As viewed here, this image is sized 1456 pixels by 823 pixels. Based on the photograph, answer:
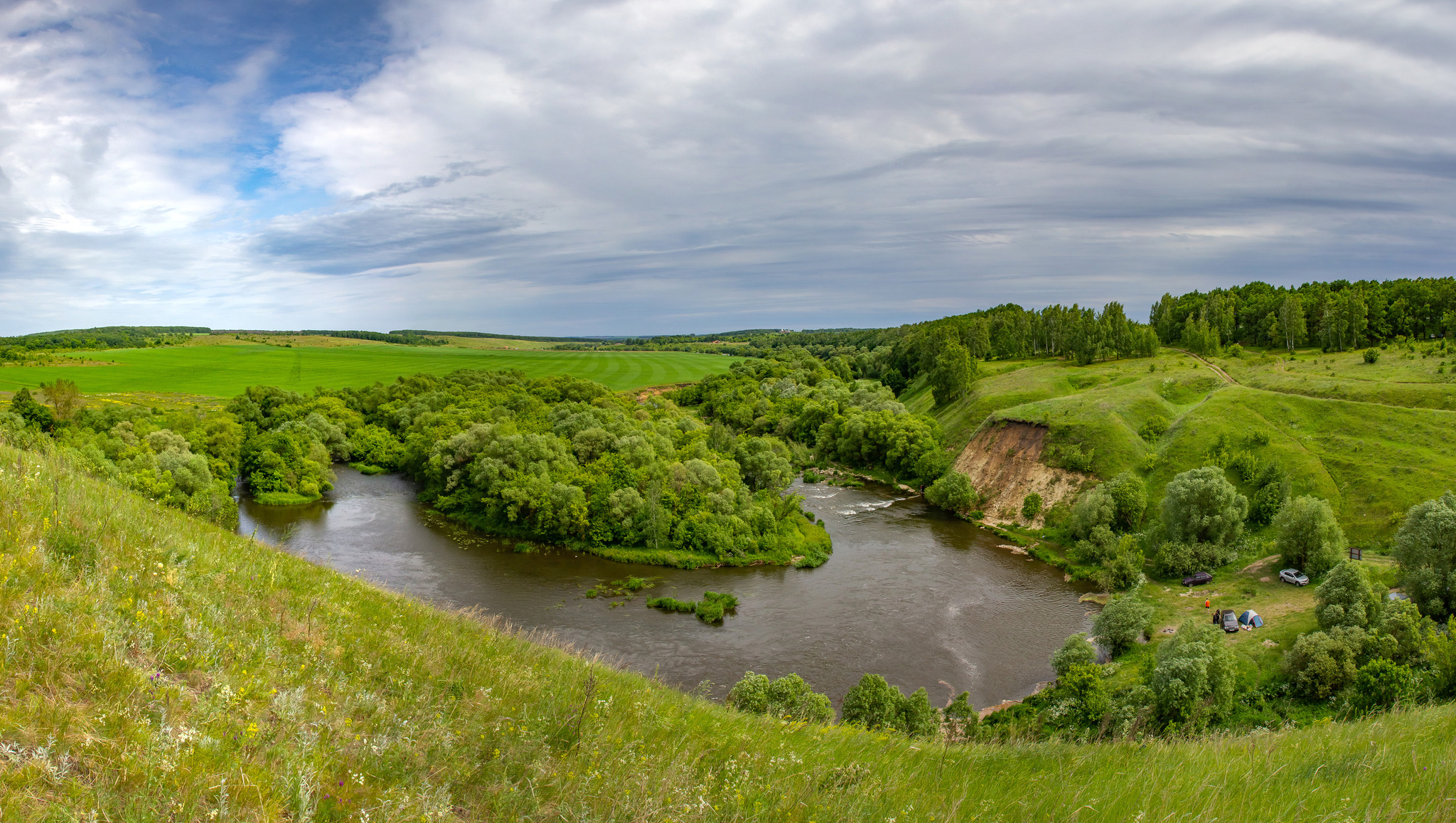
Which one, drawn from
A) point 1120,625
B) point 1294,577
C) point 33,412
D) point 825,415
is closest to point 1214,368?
point 825,415

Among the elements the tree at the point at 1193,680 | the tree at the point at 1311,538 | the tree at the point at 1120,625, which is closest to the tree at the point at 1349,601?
the tree at the point at 1193,680

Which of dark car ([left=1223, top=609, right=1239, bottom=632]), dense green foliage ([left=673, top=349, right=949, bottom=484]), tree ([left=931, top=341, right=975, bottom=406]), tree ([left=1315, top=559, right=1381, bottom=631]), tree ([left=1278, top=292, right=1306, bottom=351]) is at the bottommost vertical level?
dark car ([left=1223, top=609, right=1239, bottom=632])

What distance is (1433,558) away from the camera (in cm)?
2778

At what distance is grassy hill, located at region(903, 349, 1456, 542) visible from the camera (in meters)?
42.9

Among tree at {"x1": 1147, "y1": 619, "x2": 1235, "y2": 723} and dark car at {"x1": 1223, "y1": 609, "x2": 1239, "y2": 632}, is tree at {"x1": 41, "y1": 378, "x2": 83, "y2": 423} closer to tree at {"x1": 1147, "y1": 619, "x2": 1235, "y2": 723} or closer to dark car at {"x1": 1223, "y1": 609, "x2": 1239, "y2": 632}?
tree at {"x1": 1147, "y1": 619, "x2": 1235, "y2": 723}

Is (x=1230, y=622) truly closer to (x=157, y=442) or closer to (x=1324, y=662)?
(x=1324, y=662)

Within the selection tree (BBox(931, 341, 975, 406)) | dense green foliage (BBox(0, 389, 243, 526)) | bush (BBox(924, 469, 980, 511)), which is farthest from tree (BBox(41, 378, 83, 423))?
tree (BBox(931, 341, 975, 406))

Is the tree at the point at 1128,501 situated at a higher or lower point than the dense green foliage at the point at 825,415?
lower

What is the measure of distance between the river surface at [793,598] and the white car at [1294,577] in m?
9.71

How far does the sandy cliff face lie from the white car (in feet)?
55.8

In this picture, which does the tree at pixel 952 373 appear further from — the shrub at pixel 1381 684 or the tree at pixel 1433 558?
the shrub at pixel 1381 684

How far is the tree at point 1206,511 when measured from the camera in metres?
39.7

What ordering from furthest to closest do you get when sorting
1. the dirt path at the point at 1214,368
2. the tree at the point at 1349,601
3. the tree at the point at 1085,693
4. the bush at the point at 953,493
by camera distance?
1. the dirt path at the point at 1214,368
2. the bush at the point at 953,493
3. the tree at the point at 1349,601
4. the tree at the point at 1085,693

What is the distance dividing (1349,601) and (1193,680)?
9.72 meters
